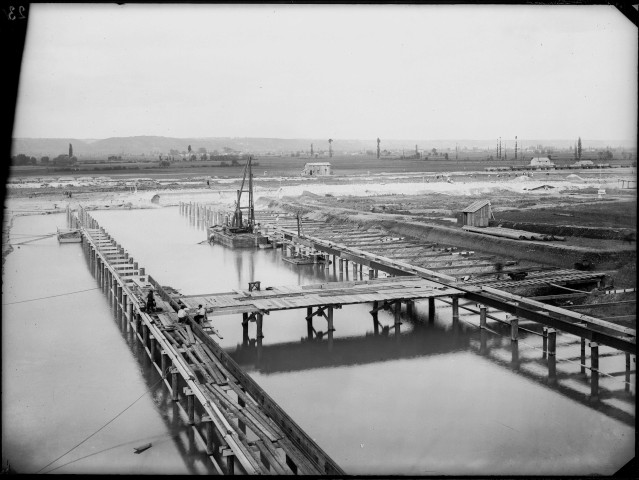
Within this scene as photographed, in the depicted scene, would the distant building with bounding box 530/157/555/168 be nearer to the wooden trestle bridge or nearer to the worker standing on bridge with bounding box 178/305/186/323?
the wooden trestle bridge

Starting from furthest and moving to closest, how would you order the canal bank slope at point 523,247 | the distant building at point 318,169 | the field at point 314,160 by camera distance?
the distant building at point 318,169
the field at point 314,160
the canal bank slope at point 523,247

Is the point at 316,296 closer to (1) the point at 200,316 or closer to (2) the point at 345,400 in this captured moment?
(1) the point at 200,316

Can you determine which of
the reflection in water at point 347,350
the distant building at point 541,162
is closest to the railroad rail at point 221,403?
the reflection in water at point 347,350

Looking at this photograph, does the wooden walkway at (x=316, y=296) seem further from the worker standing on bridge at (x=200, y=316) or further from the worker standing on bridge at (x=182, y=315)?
the worker standing on bridge at (x=182, y=315)

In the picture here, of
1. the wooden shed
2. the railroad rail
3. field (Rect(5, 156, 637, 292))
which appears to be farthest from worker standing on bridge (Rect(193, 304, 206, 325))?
the wooden shed

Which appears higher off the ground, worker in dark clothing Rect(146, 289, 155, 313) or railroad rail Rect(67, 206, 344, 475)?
worker in dark clothing Rect(146, 289, 155, 313)

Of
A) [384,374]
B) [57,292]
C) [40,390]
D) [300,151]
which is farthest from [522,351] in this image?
[300,151]
